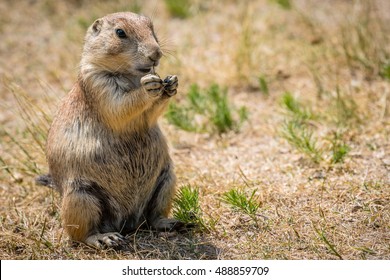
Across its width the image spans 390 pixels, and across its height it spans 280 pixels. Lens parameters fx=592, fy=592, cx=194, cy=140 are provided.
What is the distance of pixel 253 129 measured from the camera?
700 centimetres

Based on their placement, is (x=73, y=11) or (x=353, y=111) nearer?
(x=353, y=111)

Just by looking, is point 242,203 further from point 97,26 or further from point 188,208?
point 97,26

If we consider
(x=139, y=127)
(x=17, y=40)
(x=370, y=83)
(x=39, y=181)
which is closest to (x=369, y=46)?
(x=370, y=83)

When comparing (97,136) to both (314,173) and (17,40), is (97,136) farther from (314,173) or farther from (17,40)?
(17,40)

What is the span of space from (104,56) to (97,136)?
0.65 m

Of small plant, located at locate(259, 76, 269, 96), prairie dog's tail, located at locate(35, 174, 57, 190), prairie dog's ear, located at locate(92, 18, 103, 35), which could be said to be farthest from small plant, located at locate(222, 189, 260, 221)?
small plant, located at locate(259, 76, 269, 96)

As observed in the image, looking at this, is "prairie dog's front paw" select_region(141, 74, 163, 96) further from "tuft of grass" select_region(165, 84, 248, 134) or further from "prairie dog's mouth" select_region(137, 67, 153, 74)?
"tuft of grass" select_region(165, 84, 248, 134)

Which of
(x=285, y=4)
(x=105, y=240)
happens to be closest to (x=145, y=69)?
(x=105, y=240)

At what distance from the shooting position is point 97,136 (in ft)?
15.7

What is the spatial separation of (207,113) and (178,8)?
322cm

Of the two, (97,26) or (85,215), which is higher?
(97,26)

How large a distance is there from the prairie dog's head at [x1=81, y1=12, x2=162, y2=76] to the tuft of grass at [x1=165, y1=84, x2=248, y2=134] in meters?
2.15

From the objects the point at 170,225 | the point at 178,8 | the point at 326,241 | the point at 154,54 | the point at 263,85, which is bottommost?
the point at 170,225

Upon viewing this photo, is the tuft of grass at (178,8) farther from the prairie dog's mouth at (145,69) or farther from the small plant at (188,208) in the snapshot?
the small plant at (188,208)
